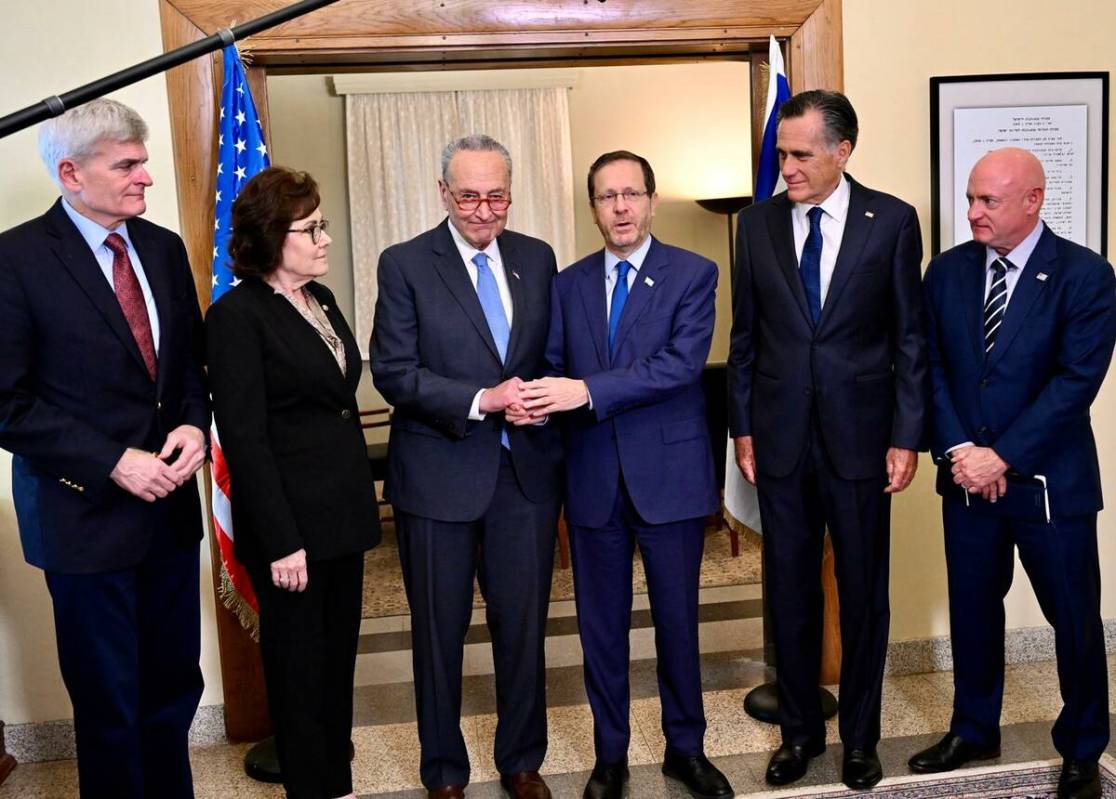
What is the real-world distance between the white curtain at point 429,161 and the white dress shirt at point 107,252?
418 cm

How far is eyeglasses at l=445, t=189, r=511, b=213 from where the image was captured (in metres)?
2.78

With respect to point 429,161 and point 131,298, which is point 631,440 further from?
point 429,161

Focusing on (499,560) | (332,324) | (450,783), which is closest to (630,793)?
(450,783)

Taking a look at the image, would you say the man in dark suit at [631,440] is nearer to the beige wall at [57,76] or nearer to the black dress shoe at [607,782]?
the black dress shoe at [607,782]

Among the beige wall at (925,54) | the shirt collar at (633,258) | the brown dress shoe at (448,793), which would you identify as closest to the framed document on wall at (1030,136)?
the beige wall at (925,54)

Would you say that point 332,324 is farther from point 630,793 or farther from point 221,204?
point 630,793

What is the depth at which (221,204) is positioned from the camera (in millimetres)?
3205

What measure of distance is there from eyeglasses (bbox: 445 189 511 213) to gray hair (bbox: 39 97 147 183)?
2.59ft


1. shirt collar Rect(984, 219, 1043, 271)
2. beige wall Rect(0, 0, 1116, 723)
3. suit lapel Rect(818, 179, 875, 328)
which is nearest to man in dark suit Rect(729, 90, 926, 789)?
suit lapel Rect(818, 179, 875, 328)

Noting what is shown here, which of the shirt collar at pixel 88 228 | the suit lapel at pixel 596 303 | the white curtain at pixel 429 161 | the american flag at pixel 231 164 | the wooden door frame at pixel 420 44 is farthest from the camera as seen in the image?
the white curtain at pixel 429 161

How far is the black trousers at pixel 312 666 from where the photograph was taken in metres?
2.54

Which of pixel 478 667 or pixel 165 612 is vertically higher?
pixel 165 612

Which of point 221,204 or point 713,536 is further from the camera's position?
point 713,536

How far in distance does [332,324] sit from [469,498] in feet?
1.80
